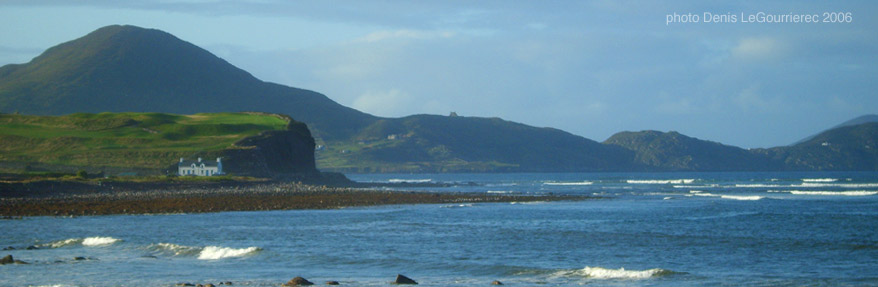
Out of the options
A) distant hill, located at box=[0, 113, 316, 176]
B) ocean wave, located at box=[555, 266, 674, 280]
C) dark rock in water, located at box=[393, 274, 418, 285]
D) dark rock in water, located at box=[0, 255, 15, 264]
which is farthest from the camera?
distant hill, located at box=[0, 113, 316, 176]

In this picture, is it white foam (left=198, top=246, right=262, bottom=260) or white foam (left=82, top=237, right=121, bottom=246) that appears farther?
white foam (left=82, top=237, right=121, bottom=246)

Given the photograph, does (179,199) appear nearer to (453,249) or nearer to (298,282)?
(453,249)

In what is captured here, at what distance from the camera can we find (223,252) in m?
27.2

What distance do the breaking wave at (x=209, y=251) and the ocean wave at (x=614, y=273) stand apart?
419 inches

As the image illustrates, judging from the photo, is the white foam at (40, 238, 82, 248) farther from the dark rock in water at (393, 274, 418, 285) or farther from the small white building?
the small white building

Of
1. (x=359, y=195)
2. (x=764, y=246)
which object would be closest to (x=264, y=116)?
(x=359, y=195)

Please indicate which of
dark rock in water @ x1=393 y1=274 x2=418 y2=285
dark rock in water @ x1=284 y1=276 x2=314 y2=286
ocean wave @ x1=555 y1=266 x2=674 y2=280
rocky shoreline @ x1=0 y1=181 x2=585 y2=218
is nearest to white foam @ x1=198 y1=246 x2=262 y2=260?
dark rock in water @ x1=284 y1=276 x2=314 y2=286

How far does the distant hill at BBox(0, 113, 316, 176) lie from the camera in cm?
8238

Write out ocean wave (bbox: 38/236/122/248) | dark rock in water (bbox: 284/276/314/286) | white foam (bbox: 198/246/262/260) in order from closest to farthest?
dark rock in water (bbox: 284/276/314/286) < white foam (bbox: 198/246/262/260) < ocean wave (bbox: 38/236/122/248)

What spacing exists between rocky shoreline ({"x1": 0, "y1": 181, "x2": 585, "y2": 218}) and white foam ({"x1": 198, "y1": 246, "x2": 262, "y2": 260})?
18.5 meters

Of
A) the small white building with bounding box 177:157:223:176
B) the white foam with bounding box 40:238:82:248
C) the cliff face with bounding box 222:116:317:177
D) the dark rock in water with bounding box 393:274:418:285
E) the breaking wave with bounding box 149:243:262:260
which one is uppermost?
the cliff face with bounding box 222:116:317:177

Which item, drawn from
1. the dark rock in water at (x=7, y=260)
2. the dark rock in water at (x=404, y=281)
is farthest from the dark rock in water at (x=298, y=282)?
the dark rock in water at (x=7, y=260)

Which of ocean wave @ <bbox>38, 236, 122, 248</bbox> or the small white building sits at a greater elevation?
the small white building

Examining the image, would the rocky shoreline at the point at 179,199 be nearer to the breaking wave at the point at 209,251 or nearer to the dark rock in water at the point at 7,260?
the breaking wave at the point at 209,251
